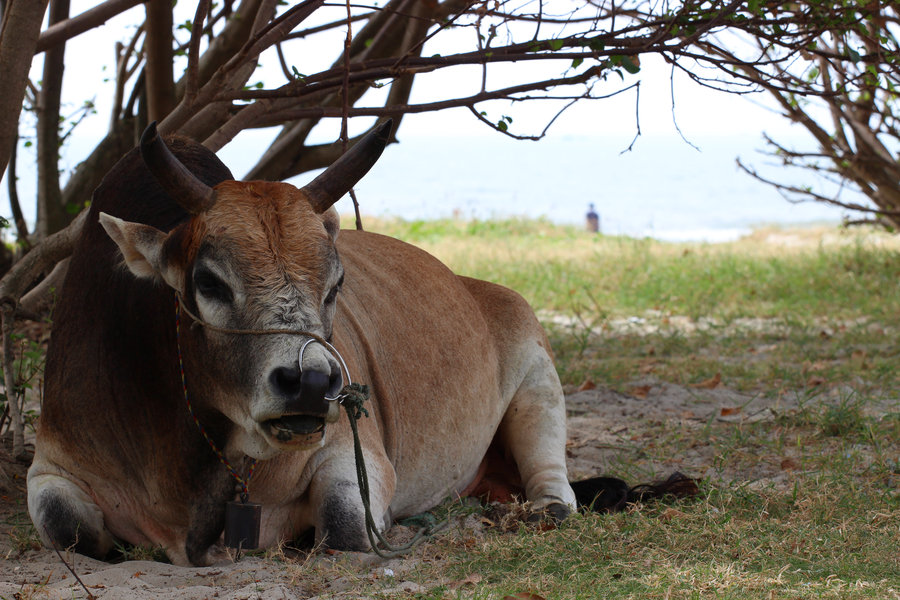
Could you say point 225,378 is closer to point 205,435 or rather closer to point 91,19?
point 205,435

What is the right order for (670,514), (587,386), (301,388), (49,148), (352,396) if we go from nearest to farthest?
(301,388), (352,396), (670,514), (587,386), (49,148)

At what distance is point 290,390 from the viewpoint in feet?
9.57

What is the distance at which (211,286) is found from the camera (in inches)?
124

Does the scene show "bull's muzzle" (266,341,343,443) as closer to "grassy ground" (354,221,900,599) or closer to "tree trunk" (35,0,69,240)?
"grassy ground" (354,221,900,599)

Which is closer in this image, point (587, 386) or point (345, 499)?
point (345, 499)

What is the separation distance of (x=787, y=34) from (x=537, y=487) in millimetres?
2295

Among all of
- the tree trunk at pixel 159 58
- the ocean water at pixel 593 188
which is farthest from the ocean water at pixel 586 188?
the tree trunk at pixel 159 58

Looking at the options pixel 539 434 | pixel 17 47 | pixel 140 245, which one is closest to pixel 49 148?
pixel 17 47

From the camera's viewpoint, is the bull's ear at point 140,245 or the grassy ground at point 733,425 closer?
the grassy ground at point 733,425

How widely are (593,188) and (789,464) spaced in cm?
4780

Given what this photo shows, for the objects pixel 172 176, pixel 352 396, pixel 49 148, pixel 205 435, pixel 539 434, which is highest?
pixel 49 148

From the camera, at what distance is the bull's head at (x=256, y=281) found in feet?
9.66

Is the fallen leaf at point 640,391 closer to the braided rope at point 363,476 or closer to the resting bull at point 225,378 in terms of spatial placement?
the resting bull at point 225,378

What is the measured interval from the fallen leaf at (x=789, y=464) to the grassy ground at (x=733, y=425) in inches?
0.7
